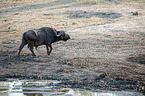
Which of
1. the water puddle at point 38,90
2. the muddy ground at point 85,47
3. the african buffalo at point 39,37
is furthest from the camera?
the african buffalo at point 39,37

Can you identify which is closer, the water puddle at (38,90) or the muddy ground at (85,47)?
the water puddle at (38,90)

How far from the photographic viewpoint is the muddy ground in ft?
29.9

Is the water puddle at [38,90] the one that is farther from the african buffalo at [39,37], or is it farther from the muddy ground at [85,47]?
the african buffalo at [39,37]

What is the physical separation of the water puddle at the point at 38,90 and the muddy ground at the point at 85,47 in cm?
30

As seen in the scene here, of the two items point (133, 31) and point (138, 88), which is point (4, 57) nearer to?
point (138, 88)

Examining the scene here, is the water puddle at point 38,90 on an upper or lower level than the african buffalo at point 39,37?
lower

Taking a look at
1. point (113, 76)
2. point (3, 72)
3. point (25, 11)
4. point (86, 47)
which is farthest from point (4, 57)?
point (25, 11)

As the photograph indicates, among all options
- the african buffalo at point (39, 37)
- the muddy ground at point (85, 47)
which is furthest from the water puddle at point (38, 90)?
the african buffalo at point (39, 37)

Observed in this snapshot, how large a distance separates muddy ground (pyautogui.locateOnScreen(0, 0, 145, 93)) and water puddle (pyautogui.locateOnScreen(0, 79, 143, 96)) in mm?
296

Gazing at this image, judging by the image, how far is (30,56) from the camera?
11.9 m

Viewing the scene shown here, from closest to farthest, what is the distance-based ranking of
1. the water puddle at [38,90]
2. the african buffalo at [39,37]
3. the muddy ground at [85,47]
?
the water puddle at [38,90]
the muddy ground at [85,47]
the african buffalo at [39,37]

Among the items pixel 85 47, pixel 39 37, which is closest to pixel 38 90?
pixel 39 37

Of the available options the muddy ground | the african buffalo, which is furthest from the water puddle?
the african buffalo

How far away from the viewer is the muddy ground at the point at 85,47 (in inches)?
359
